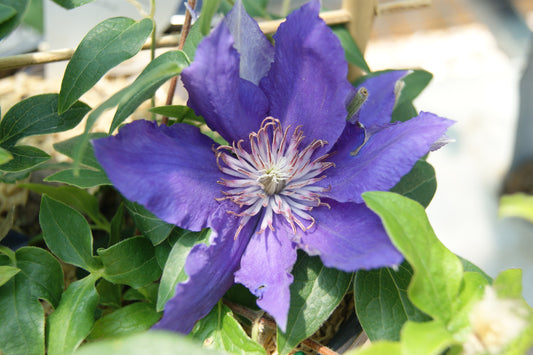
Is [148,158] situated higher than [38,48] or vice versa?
[148,158]

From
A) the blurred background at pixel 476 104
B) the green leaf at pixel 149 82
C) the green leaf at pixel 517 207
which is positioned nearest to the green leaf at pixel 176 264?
the green leaf at pixel 149 82

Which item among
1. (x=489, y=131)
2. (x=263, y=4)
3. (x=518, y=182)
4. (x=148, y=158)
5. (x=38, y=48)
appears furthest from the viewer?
(x=489, y=131)

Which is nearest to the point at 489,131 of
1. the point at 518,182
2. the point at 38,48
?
the point at 518,182

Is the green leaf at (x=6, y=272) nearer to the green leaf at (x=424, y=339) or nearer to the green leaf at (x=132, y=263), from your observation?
the green leaf at (x=132, y=263)

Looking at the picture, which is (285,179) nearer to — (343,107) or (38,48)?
(343,107)

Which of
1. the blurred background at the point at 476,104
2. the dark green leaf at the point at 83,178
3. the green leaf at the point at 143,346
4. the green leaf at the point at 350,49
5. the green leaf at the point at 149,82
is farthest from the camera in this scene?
the blurred background at the point at 476,104

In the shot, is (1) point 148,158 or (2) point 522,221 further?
(2) point 522,221

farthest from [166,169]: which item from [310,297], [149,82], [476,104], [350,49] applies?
[476,104]
